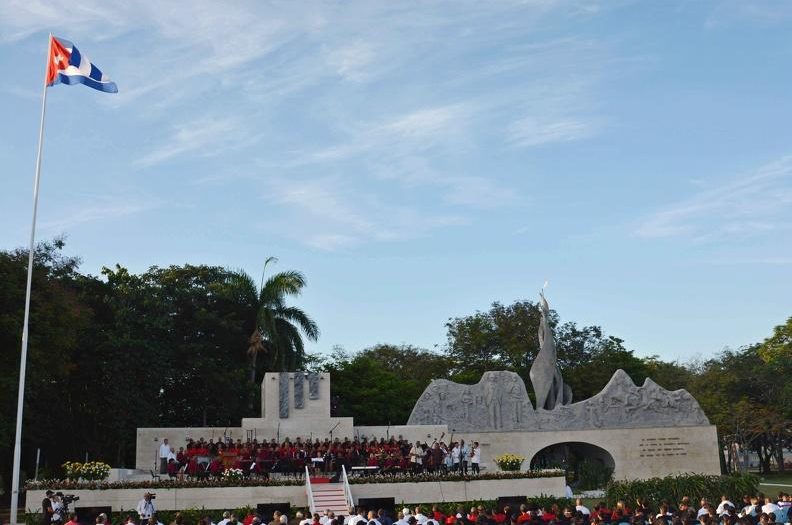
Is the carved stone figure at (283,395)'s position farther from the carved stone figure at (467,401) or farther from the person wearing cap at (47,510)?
the person wearing cap at (47,510)

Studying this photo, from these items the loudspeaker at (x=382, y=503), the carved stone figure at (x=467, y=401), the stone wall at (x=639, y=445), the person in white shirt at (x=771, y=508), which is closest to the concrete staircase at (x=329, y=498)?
the loudspeaker at (x=382, y=503)

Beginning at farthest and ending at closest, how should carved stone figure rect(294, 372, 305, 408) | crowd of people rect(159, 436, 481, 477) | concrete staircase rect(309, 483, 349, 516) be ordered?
carved stone figure rect(294, 372, 305, 408) < crowd of people rect(159, 436, 481, 477) < concrete staircase rect(309, 483, 349, 516)

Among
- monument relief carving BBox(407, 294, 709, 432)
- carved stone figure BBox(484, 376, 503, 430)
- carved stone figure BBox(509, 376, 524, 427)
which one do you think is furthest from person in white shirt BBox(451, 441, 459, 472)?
carved stone figure BBox(509, 376, 524, 427)

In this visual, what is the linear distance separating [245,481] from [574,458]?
26.6 metres

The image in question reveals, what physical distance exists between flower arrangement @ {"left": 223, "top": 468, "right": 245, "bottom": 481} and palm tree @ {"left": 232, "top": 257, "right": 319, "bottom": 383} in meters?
13.4

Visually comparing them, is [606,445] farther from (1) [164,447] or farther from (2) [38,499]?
(2) [38,499]

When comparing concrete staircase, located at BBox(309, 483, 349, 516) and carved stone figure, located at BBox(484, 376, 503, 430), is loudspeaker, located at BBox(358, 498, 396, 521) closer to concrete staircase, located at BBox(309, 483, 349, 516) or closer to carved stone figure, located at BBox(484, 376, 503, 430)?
concrete staircase, located at BBox(309, 483, 349, 516)

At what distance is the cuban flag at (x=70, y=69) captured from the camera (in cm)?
2544

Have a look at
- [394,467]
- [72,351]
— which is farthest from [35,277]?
[394,467]

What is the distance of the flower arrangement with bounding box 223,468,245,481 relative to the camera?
28.8 metres

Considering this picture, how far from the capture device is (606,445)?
130ft

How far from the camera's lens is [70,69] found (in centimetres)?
2541

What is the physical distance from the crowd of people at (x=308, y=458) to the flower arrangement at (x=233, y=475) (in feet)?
1.66

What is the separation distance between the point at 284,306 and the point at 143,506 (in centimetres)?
1980
